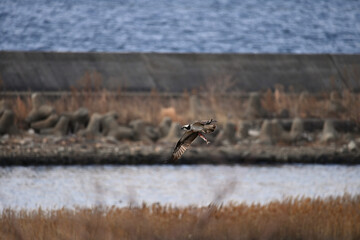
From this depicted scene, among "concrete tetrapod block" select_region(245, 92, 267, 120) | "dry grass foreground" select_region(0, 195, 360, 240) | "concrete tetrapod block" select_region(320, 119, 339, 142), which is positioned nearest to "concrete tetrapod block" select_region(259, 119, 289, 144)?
"concrete tetrapod block" select_region(320, 119, 339, 142)

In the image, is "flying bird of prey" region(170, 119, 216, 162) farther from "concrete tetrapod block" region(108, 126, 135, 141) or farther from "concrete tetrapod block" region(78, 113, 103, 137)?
"concrete tetrapod block" region(78, 113, 103, 137)

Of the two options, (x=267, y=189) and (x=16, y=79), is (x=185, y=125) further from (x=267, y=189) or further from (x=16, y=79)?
(x=16, y=79)

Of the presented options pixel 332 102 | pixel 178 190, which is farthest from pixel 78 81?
pixel 178 190

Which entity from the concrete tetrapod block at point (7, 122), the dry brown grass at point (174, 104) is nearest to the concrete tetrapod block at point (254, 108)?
the dry brown grass at point (174, 104)

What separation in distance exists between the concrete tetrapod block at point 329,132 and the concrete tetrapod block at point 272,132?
50 cm

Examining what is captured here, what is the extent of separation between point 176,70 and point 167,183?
5.02m

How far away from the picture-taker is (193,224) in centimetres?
443

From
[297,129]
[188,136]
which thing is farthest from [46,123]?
[188,136]

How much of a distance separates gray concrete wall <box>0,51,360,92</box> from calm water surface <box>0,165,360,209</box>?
3.52 metres

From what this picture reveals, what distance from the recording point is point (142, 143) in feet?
31.3

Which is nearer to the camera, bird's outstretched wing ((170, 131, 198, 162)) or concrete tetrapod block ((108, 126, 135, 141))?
bird's outstretched wing ((170, 131, 198, 162))

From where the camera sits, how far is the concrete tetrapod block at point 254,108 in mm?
10882

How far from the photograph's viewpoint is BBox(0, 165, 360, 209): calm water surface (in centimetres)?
666

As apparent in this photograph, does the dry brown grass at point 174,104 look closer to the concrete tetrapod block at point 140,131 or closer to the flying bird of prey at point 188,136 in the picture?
the concrete tetrapod block at point 140,131
